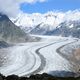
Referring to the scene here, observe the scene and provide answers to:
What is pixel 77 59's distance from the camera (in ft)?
422

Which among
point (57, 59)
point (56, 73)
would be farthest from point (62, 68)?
point (57, 59)

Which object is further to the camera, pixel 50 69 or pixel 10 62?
pixel 10 62

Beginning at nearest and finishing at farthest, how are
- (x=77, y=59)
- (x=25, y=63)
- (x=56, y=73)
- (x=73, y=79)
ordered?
(x=73, y=79) < (x=56, y=73) < (x=25, y=63) < (x=77, y=59)

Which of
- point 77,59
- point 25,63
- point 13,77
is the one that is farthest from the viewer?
point 77,59

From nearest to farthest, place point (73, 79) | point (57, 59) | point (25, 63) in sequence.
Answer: point (73, 79)
point (25, 63)
point (57, 59)

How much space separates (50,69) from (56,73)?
563 cm

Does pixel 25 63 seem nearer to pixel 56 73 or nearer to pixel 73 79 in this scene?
pixel 56 73

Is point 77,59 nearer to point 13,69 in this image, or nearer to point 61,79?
point 13,69

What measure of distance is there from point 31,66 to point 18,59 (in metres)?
19.1

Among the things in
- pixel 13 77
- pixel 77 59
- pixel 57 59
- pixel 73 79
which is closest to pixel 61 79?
pixel 73 79

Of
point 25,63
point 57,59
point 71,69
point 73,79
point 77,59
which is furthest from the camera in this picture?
point 77,59

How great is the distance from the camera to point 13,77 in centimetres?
4766

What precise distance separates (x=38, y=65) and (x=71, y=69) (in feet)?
36.2

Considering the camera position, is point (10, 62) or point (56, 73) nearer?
point (56, 73)
